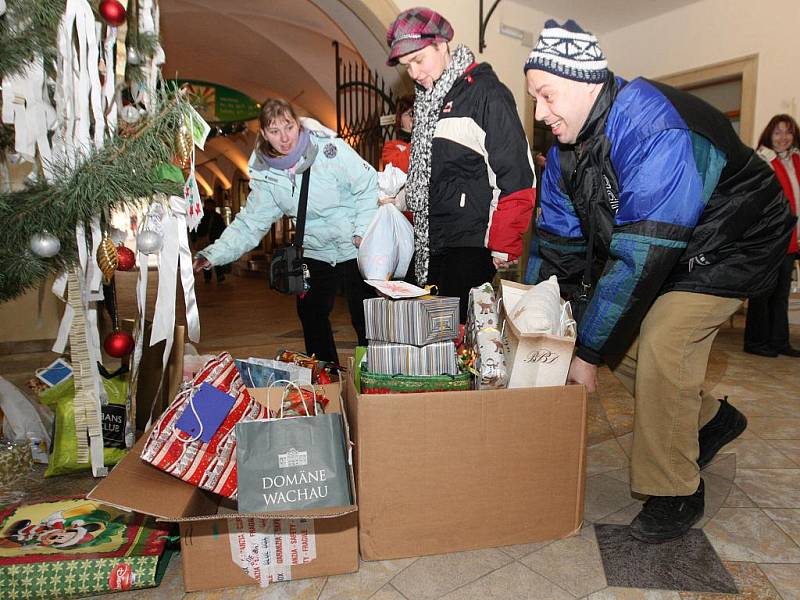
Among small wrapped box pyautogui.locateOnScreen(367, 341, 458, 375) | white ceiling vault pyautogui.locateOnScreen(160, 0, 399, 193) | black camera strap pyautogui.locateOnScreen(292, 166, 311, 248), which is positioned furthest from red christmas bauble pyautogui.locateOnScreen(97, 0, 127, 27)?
white ceiling vault pyautogui.locateOnScreen(160, 0, 399, 193)

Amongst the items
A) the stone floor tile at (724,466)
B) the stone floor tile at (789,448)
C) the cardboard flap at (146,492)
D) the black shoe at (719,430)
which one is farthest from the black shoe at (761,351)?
the cardboard flap at (146,492)

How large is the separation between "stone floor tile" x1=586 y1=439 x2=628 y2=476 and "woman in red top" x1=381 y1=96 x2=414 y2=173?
1.46 m

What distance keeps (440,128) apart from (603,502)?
123 centimetres

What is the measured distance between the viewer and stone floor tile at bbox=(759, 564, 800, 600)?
1.19m

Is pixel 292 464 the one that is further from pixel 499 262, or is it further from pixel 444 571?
pixel 499 262

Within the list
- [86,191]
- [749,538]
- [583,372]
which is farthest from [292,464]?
[749,538]

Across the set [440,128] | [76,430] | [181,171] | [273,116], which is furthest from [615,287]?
[76,430]

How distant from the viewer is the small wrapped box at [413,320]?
1.35 metres

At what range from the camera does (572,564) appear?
4.24 feet

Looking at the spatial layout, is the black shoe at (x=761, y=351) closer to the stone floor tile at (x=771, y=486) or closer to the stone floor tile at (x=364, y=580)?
the stone floor tile at (x=771, y=486)

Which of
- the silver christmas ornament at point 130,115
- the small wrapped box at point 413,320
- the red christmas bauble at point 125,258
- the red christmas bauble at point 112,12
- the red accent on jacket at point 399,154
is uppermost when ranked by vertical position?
the red christmas bauble at point 112,12

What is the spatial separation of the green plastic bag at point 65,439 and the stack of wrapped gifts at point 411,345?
3.28ft

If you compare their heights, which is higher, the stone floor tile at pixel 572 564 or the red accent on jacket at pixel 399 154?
the red accent on jacket at pixel 399 154

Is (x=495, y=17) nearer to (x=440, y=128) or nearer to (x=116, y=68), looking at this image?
(x=440, y=128)
